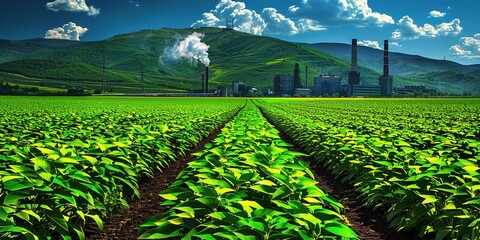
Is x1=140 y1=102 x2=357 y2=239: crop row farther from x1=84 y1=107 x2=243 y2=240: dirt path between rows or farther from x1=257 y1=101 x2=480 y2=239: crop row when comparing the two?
x1=84 y1=107 x2=243 y2=240: dirt path between rows

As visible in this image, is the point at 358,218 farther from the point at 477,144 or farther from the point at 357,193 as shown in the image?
the point at 477,144

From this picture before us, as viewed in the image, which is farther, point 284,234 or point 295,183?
point 295,183

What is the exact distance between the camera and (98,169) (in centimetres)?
578

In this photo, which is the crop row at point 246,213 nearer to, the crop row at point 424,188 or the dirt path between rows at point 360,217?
the crop row at point 424,188

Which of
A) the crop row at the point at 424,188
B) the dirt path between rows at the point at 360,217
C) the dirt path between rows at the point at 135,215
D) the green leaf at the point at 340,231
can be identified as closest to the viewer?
the green leaf at the point at 340,231

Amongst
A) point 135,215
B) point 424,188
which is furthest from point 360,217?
point 135,215

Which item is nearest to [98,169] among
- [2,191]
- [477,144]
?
[2,191]

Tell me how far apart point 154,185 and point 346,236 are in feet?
22.7

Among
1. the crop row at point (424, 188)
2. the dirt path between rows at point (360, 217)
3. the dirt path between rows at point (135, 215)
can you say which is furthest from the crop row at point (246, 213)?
the dirt path between rows at point (360, 217)

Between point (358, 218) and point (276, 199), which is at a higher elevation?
point (276, 199)

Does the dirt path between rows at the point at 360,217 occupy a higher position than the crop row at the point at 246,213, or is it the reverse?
the crop row at the point at 246,213

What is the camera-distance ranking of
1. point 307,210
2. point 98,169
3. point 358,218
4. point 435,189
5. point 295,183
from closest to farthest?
point 307,210
point 295,183
point 435,189
point 98,169
point 358,218

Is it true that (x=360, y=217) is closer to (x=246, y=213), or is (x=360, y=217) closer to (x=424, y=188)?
(x=424, y=188)

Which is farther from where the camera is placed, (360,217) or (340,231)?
(360,217)
